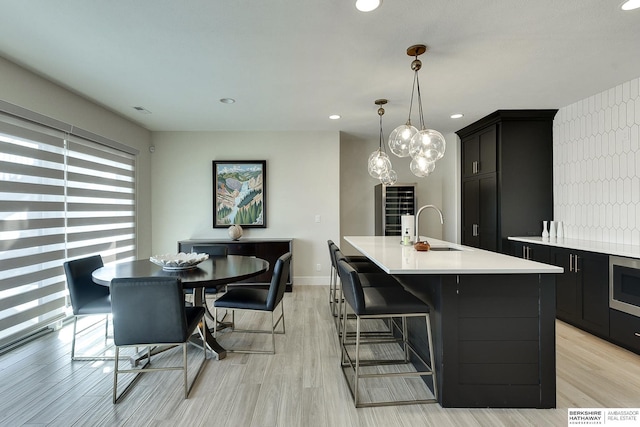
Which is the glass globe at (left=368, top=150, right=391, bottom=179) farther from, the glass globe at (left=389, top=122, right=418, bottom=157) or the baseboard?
the baseboard

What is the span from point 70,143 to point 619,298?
554cm

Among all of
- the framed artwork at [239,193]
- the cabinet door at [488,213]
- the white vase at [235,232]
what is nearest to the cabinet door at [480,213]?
the cabinet door at [488,213]

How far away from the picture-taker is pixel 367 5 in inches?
75.0

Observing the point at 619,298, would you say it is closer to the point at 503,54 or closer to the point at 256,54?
the point at 503,54

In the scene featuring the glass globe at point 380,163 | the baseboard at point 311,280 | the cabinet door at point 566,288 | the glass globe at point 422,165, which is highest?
the glass globe at point 380,163

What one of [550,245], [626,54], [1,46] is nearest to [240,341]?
[1,46]

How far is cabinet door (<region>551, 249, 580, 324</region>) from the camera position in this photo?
10.3ft

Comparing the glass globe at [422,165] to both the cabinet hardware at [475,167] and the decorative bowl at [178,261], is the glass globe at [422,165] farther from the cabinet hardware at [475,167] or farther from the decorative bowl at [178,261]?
the cabinet hardware at [475,167]

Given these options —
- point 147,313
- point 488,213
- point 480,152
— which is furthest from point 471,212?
point 147,313

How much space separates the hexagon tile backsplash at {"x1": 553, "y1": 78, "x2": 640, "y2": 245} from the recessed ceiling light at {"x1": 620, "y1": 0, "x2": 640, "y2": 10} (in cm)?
152

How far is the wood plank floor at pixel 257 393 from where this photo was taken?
70.4 inches

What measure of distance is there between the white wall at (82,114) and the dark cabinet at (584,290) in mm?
A: 5366

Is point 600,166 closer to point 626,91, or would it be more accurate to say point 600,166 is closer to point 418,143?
point 626,91

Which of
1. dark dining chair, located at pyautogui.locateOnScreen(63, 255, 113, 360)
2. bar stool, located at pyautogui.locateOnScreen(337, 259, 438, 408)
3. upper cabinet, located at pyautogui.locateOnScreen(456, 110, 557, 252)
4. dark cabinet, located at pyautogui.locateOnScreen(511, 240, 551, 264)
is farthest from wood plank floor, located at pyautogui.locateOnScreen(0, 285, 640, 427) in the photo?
upper cabinet, located at pyautogui.locateOnScreen(456, 110, 557, 252)
